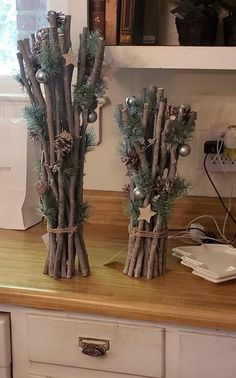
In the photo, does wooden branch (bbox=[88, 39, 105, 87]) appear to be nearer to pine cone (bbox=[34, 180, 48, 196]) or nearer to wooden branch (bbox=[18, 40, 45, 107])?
wooden branch (bbox=[18, 40, 45, 107])

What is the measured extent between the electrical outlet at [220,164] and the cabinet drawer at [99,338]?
2.04 ft

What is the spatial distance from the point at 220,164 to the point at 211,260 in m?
0.34

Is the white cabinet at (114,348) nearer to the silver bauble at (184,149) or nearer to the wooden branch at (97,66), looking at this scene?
the silver bauble at (184,149)

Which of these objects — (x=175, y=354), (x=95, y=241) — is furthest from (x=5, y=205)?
(x=175, y=354)

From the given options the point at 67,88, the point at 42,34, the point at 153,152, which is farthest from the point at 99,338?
the point at 42,34

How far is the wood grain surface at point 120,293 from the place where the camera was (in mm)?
1312

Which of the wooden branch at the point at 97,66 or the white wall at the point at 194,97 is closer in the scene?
the wooden branch at the point at 97,66

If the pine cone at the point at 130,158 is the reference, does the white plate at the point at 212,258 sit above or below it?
below

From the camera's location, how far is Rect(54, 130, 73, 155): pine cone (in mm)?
1402

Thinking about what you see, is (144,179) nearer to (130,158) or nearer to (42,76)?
(130,158)

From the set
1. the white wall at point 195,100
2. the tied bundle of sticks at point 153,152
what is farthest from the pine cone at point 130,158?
the white wall at point 195,100

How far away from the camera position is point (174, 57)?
1.56m

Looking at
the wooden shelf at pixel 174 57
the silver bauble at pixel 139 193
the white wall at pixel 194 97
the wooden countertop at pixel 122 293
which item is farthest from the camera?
the white wall at pixel 194 97

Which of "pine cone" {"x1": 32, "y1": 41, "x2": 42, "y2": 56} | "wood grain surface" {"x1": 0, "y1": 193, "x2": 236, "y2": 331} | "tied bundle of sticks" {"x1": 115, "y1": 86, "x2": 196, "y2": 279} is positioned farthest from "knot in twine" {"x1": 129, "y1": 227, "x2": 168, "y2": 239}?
"pine cone" {"x1": 32, "y1": 41, "x2": 42, "y2": 56}
